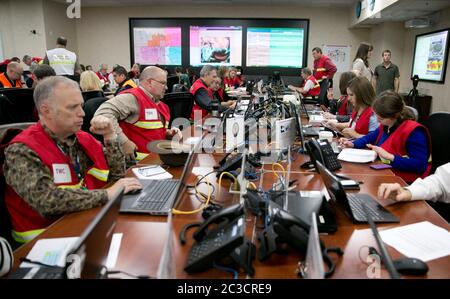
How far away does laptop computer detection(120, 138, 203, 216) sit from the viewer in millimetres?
1409

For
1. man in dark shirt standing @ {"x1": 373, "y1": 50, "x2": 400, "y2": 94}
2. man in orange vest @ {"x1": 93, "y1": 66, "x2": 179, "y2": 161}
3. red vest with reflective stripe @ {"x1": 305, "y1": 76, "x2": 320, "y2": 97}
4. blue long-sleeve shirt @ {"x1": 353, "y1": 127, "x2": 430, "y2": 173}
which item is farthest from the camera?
man in dark shirt standing @ {"x1": 373, "y1": 50, "x2": 400, "y2": 94}

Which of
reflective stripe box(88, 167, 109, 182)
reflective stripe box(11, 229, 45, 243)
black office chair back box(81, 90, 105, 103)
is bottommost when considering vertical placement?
reflective stripe box(11, 229, 45, 243)

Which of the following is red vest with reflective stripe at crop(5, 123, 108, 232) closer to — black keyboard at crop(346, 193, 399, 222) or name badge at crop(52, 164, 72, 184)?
name badge at crop(52, 164, 72, 184)

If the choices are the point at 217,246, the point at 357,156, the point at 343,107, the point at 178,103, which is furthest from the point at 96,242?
the point at 343,107

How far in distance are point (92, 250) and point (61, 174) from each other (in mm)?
875

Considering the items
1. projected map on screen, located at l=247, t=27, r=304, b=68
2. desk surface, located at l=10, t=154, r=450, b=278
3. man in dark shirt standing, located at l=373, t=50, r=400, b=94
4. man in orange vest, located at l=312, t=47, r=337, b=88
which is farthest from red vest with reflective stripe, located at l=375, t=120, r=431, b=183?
projected map on screen, located at l=247, t=27, r=304, b=68

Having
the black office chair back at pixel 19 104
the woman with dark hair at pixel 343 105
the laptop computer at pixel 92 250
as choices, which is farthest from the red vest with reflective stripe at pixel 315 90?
the laptop computer at pixel 92 250

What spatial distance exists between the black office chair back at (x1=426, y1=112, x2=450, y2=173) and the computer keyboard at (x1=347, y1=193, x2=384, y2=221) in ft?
3.71

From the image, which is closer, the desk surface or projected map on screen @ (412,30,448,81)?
the desk surface

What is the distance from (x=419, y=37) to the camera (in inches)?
303

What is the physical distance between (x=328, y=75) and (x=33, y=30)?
771 cm

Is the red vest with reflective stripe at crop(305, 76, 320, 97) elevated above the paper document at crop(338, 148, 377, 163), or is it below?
above

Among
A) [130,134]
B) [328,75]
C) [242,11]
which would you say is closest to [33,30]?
[242,11]

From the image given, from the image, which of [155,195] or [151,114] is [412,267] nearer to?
[155,195]
